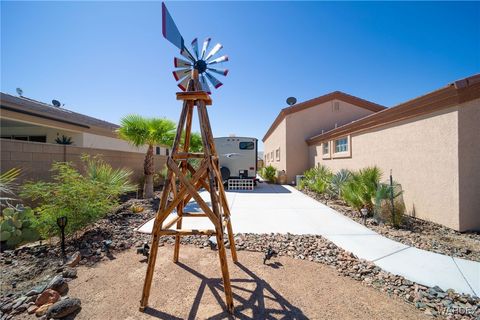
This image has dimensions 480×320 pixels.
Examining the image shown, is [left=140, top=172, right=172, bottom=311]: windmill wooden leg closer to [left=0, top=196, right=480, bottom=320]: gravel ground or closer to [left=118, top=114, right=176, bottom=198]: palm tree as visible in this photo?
[left=0, top=196, right=480, bottom=320]: gravel ground

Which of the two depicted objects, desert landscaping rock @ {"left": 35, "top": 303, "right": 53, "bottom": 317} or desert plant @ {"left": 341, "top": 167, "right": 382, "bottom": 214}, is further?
desert plant @ {"left": 341, "top": 167, "right": 382, "bottom": 214}

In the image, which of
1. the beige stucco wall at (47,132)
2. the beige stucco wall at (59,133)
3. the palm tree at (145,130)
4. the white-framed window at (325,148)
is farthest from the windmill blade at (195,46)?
the beige stucco wall at (47,132)

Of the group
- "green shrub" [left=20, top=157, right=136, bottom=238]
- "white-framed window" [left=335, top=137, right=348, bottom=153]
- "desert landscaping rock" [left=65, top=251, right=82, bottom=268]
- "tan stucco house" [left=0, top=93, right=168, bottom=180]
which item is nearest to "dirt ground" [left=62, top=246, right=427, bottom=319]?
"desert landscaping rock" [left=65, top=251, right=82, bottom=268]

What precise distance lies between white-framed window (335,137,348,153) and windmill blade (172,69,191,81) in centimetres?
909

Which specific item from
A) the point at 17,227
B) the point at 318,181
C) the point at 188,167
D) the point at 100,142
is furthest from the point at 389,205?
the point at 100,142

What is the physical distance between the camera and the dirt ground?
2.33 m

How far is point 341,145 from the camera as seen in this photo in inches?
421

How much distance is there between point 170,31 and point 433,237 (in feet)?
21.2

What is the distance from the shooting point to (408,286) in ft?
9.14

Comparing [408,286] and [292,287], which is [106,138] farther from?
[408,286]

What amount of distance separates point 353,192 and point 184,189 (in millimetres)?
5755

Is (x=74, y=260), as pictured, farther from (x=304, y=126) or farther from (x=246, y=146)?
(x=304, y=126)

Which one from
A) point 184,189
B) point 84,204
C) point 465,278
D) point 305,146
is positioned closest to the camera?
point 184,189

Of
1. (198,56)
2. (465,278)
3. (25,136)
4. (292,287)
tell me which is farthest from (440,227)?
(25,136)
